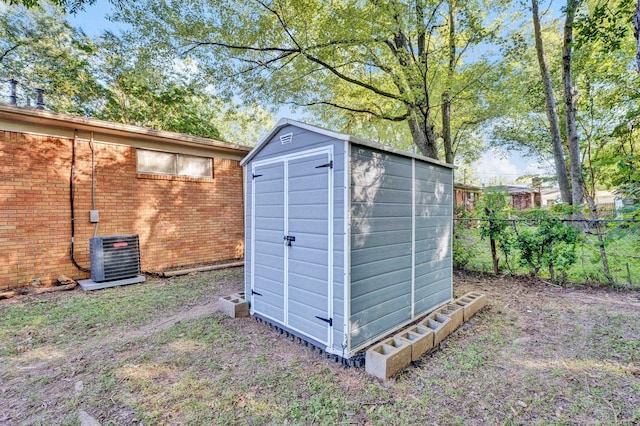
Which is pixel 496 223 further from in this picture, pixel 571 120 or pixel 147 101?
pixel 147 101

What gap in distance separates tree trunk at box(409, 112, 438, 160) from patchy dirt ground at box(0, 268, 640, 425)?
3880mm

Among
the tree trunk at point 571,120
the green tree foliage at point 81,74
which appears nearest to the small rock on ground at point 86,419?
the green tree foliage at point 81,74

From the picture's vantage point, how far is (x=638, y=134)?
725cm

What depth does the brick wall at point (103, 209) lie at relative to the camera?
4.60 meters

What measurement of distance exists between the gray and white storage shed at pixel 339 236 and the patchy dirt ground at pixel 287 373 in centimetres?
46

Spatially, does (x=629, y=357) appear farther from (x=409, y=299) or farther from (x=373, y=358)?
(x=373, y=358)

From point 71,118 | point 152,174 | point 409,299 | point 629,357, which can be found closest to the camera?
point 629,357

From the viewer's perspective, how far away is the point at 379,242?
9.52ft

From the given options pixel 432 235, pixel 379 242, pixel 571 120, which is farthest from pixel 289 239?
pixel 571 120

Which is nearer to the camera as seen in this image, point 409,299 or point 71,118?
point 409,299

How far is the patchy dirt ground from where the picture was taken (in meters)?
1.97

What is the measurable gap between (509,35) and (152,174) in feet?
26.9

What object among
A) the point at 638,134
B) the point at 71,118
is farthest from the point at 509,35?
the point at 71,118

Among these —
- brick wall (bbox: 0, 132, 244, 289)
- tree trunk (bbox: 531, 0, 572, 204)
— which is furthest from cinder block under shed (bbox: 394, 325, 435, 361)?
tree trunk (bbox: 531, 0, 572, 204)
